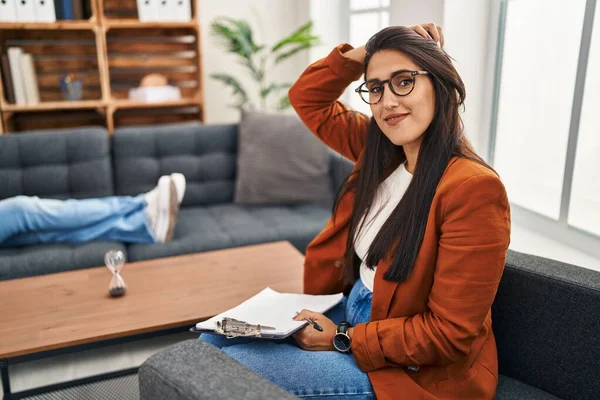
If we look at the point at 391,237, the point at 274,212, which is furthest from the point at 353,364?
the point at 274,212

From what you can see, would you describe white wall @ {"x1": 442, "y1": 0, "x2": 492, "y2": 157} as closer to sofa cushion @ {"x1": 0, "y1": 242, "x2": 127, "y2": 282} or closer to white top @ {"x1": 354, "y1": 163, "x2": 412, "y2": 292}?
white top @ {"x1": 354, "y1": 163, "x2": 412, "y2": 292}

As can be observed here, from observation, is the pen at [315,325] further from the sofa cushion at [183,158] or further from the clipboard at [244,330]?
the sofa cushion at [183,158]

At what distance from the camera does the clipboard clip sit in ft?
4.00

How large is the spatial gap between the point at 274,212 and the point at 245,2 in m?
1.78

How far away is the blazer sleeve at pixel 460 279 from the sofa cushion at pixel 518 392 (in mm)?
221

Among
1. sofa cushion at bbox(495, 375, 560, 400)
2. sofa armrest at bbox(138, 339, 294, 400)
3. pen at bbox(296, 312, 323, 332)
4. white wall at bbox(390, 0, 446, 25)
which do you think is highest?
white wall at bbox(390, 0, 446, 25)

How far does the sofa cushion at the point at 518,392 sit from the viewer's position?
1.24 metres

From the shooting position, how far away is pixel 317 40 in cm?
350

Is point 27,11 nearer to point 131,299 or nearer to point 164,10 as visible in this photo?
point 164,10

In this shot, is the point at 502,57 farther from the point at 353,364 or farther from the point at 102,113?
the point at 102,113

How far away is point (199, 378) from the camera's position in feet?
2.72

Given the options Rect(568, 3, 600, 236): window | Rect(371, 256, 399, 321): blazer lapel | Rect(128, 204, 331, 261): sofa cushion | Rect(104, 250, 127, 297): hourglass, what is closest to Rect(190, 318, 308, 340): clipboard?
Rect(371, 256, 399, 321): blazer lapel

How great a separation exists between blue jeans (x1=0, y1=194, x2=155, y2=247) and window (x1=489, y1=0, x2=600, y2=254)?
1.57m

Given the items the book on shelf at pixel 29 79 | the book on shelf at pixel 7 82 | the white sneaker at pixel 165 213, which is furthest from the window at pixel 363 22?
the book on shelf at pixel 7 82
